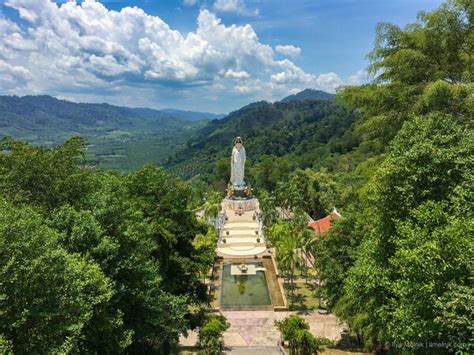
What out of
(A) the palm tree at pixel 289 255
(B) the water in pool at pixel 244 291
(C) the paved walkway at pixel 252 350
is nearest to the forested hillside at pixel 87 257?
(C) the paved walkway at pixel 252 350

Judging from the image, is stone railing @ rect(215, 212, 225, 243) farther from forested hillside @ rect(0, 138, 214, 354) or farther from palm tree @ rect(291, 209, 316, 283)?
forested hillside @ rect(0, 138, 214, 354)

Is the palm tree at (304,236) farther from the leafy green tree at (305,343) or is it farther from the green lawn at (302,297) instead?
the leafy green tree at (305,343)

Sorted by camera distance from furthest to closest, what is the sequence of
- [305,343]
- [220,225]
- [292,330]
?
[220,225]
[292,330]
[305,343]

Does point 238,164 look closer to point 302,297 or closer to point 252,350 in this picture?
point 302,297

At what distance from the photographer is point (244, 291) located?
3019 cm

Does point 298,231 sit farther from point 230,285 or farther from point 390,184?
point 390,184

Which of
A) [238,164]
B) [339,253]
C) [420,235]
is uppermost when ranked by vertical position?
[420,235]

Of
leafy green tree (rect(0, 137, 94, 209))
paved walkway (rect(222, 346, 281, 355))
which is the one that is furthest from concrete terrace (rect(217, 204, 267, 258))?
leafy green tree (rect(0, 137, 94, 209))

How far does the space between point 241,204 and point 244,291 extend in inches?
1013

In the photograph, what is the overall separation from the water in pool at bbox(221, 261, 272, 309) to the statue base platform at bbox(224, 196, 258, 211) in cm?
2082

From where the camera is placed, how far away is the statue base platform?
182 ft

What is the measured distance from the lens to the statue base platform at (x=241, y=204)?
55.4m

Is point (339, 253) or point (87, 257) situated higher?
point (87, 257)

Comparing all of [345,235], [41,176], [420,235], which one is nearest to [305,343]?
[345,235]
